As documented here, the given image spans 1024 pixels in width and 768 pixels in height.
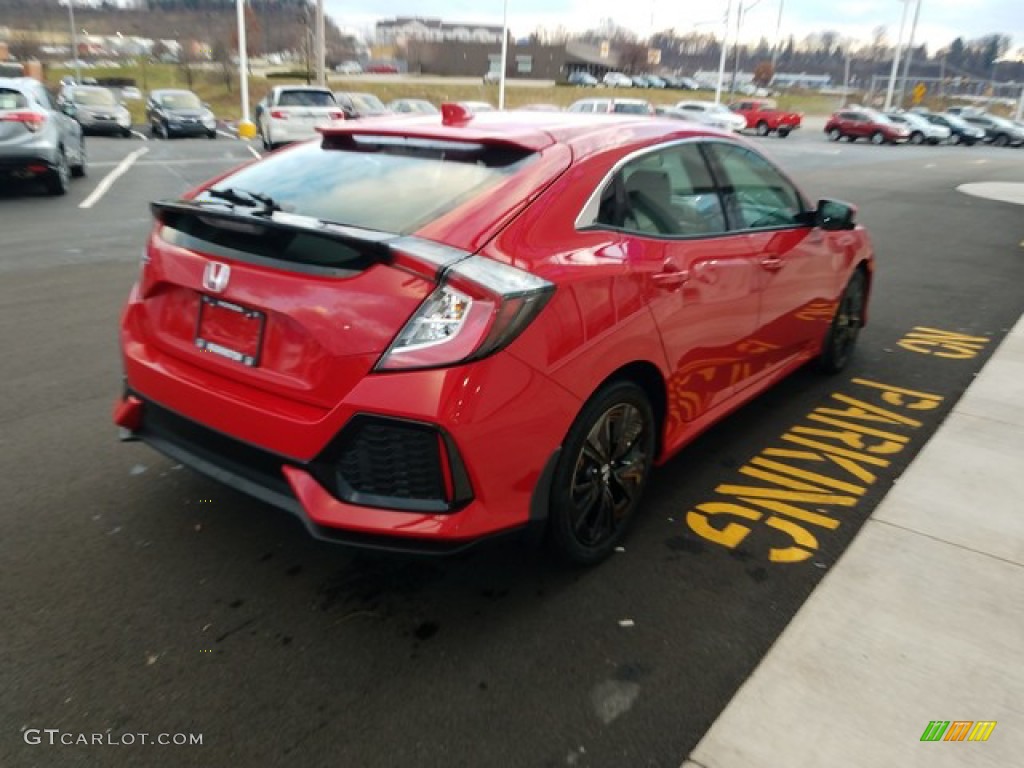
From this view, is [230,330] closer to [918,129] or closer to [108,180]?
[108,180]

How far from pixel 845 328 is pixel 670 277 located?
2.66m

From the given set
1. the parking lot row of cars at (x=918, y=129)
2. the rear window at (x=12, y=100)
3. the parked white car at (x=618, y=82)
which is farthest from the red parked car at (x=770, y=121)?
the rear window at (x=12, y=100)

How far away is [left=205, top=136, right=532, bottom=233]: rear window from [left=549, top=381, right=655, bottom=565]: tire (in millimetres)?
851

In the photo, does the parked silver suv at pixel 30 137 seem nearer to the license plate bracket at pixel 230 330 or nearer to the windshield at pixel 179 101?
the license plate bracket at pixel 230 330

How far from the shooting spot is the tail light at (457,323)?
2297 millimetres

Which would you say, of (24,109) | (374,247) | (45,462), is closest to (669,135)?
(374,247)

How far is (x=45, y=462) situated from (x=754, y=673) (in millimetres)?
3154

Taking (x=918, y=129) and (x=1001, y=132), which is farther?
(x=1001, y=132)

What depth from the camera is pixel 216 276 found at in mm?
2635

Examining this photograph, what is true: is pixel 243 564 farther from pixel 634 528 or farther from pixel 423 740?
pixel 634 528

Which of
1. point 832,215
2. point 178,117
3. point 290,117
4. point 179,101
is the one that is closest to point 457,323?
point 832,215

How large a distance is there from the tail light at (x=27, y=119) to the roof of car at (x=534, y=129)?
377 inches

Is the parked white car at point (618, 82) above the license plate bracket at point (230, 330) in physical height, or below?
below

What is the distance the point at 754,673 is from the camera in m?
2.50
